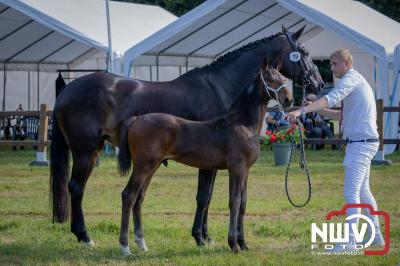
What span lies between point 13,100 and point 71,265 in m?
19.0

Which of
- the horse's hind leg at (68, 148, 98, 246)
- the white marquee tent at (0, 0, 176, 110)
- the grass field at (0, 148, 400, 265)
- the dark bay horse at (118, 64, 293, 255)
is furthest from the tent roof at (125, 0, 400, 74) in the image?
the dark bay horse at (118, 64, 293, 255)

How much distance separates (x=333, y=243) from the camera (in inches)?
328

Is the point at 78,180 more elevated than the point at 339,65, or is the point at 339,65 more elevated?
the point at 339,65

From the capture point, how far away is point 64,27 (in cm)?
1912

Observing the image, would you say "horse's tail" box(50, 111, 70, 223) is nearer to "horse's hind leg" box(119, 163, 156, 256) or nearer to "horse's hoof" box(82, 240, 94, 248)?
"horse's hoof" box(82, 240, 94, 248)

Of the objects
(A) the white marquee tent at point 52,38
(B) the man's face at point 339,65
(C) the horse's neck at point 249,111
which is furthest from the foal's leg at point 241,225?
(A) the white marquee tent at point 52,38

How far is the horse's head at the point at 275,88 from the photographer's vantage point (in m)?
7.71

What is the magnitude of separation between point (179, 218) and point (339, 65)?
3.62m

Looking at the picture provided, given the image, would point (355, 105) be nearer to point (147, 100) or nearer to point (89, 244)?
point (147, 100)

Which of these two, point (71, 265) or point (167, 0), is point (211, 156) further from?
point (167, 0)

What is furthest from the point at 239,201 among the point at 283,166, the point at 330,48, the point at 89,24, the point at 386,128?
the point at 330,48

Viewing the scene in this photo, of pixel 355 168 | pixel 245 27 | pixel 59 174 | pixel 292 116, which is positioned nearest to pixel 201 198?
pixel 292 116

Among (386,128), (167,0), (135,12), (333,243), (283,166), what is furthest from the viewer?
(167,0)

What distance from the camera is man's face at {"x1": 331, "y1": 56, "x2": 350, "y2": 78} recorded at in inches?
304
